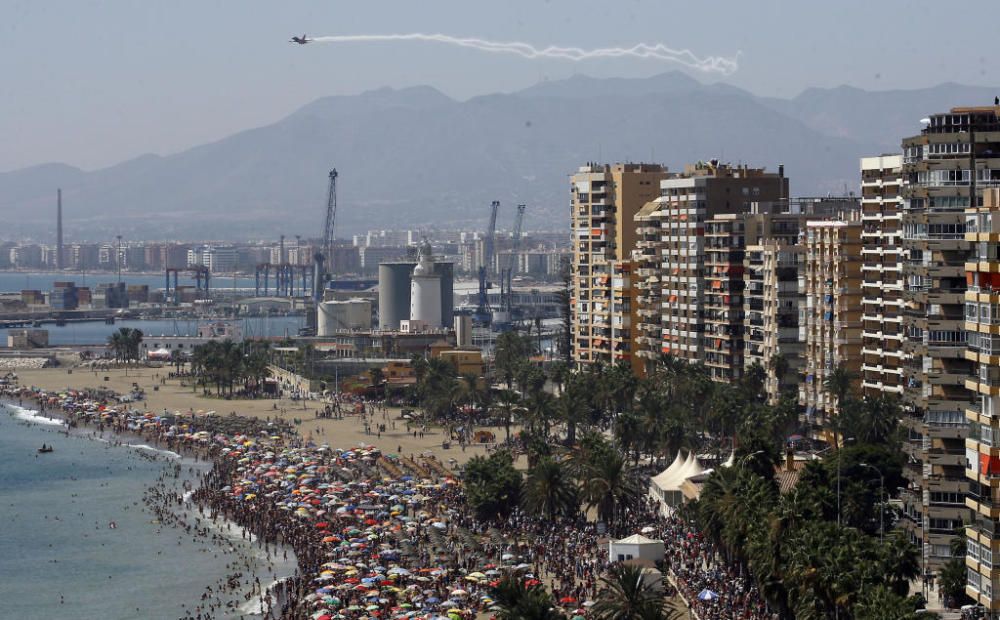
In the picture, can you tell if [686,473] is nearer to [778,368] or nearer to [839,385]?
[839,385]

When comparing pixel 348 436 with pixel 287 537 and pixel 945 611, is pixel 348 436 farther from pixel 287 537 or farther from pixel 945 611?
pixel 945 611

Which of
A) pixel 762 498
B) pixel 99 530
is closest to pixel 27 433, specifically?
pixel 99 530

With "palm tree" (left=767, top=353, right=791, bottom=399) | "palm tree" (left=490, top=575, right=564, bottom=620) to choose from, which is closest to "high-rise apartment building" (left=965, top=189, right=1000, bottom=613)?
"palm tree" (left=490, top=575, right=564, bottom=620)

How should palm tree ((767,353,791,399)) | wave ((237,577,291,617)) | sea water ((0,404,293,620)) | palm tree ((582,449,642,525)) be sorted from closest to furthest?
wave ((237,577,291,617)), sea water ((0,404,293,620)), palm tree ((582,449,642,525)), palm tree ((767,353,791,399))

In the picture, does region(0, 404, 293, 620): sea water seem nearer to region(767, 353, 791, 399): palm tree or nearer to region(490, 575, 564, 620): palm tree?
region(490, 575, 564, 620): palm tree

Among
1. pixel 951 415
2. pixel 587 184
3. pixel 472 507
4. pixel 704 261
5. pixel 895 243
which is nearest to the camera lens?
pixel 951 415

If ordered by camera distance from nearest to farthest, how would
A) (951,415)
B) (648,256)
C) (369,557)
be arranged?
(951,415) < (369,557) < (648,256)
